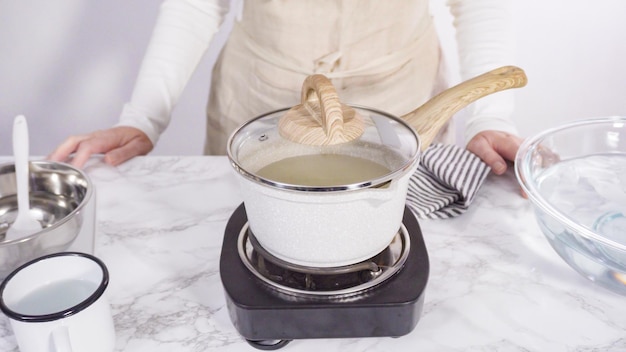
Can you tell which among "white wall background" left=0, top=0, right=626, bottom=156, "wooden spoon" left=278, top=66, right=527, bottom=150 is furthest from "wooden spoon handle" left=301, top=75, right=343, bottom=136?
"white wall background" left=0, top=0, right=626, bottom=156

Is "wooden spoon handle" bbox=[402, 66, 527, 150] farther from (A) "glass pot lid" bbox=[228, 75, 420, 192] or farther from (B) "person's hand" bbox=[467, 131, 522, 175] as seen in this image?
(B) "person's hand" bbox=[467, 131, 522, 175]

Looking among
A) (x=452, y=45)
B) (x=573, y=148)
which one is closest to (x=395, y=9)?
(x=573, y=148)

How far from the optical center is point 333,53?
A: 103 centimetres

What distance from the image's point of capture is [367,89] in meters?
1.08

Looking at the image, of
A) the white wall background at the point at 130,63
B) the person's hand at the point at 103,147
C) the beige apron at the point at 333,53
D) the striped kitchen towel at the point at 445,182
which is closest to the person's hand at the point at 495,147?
the striped kitchen towel at the point at 445,182

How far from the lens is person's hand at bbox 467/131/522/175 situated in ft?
2.85

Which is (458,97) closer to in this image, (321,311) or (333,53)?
(321,311)

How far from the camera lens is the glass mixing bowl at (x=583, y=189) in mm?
641

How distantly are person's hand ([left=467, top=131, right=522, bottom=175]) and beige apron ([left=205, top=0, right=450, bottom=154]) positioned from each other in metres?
0.23

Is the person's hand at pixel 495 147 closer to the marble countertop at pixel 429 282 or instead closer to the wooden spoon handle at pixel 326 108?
the marble countertop at pixel 429 282

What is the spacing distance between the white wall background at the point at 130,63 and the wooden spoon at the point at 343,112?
1195mm

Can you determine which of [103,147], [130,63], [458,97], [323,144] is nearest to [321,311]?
[323,144]

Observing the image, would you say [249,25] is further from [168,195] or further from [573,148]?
[573,148]

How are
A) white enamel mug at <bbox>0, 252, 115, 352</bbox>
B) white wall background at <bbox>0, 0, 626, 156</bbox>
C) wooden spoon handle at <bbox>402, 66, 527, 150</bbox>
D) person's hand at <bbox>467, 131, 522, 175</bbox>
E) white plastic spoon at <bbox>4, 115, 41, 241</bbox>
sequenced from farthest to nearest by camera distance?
1. white wall background at <bbox>0, 0, 626, 156</bbox>
2. person's hand at <bbox>467, 131, 522, 175</bbox>
3. white plastic spoon at <bbox>4, 115, 41, 241</bbox>
4. wooden spoon handle at <bbox>402, 66, 527, 150</bbox>
5. white enamel mug at <bbox>0, 252, 115, 352</bbox>
